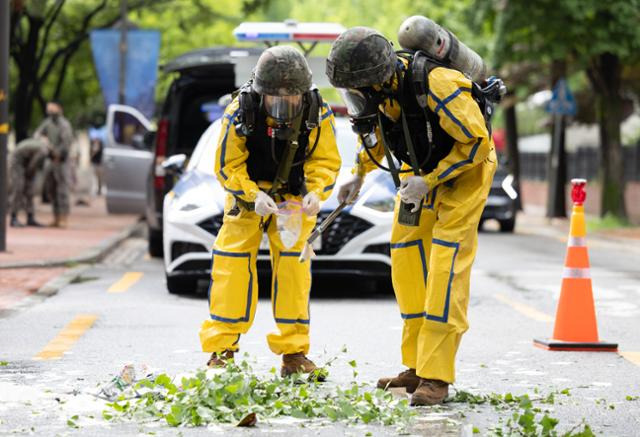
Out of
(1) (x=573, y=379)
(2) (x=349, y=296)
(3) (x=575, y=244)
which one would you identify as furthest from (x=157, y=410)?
(2) (x=349, y=296)

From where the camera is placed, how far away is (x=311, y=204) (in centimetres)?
732

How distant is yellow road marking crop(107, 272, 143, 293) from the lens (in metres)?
12.3

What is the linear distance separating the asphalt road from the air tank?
5.28ft

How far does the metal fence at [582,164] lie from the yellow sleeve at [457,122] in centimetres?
2094

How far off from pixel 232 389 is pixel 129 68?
77.4ft

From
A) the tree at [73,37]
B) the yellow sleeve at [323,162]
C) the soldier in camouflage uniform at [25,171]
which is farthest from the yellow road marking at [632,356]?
the tree at [73,37]

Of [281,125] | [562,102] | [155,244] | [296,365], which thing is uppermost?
[281,125]

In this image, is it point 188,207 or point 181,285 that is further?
point 181,285

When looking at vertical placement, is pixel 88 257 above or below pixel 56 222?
above

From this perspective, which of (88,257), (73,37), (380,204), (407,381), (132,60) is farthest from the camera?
(73,37)

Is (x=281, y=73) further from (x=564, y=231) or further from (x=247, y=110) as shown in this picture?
(x=564, y=231)

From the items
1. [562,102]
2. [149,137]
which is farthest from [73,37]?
[149,137]

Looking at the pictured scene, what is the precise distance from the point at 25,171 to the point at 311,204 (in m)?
14.0

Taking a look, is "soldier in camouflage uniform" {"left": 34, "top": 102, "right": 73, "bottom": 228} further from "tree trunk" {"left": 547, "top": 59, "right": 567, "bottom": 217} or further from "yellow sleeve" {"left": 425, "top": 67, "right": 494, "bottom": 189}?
"yellow sleeve" {"left": 425, "top": 67, "right": 494, "bottom": 189}
